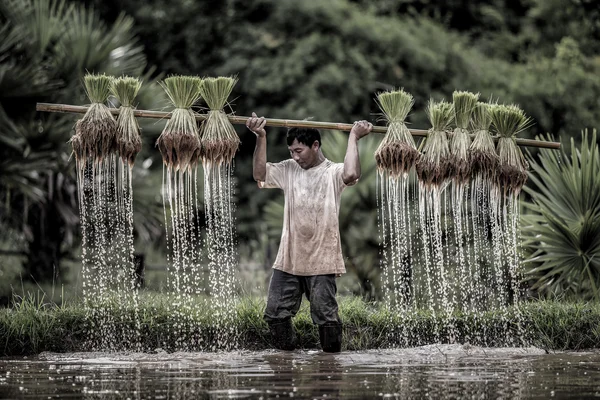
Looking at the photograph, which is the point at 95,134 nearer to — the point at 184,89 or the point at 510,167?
the point at 184,89

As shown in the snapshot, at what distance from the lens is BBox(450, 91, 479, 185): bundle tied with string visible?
10469mm

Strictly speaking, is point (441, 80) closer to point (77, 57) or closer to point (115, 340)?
point (77, 57)

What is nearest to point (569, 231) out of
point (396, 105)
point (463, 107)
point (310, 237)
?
point (463, 107)

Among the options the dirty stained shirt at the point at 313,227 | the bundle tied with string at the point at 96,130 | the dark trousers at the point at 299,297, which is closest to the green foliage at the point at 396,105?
the dirty stained shirt at the point at 313,227

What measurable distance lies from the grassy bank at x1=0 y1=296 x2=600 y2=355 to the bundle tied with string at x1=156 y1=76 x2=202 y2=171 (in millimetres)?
1420

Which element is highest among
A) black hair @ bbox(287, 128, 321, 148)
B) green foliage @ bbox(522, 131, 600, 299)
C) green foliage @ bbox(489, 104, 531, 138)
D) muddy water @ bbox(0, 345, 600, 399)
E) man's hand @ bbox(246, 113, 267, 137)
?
green foliage @ bbox(489, 104, 531, 138)

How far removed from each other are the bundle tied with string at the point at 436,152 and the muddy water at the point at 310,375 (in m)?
1.56

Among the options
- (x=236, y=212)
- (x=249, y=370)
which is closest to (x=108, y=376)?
(x=249, y=370)

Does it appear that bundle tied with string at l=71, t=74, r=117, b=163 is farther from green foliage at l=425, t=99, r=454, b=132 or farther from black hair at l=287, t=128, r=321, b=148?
green foliage at l=425, t=99, r=454, b=132

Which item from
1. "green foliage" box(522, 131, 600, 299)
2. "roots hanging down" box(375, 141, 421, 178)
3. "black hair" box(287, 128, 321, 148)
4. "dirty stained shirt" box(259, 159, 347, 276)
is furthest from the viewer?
"green foliage" box(522, 131, 600, 299)

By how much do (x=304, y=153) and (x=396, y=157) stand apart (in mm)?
905

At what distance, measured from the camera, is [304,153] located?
32.4 feet

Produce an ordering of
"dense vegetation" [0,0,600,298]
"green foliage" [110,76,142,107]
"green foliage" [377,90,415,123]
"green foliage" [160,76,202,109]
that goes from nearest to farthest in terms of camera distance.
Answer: "green foliage" [110,76,142,107], "green foliage" [160,76,202,109], "green foliage" [377,90,415,123], "dense vegetation" [0,0,600,298]

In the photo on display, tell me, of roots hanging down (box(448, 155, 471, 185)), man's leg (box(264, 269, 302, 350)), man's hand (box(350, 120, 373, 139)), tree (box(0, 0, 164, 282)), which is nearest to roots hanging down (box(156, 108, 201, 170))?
man's leg (box(264, 269, 302, 350))
